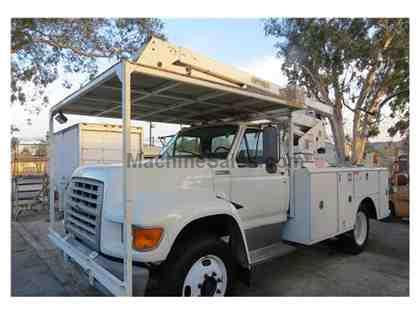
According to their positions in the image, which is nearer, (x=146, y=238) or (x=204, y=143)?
(x=146, y=238)

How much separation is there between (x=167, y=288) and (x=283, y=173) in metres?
2.37

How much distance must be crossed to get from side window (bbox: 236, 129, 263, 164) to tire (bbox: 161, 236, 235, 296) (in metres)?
1.24

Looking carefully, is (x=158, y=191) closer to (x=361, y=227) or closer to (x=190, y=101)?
(x=190, y=101)

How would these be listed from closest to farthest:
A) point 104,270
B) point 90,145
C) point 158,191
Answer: point 104,270 → point 158,191 → point 90,145

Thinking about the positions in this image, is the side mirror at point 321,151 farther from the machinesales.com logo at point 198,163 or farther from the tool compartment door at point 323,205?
the machinesales.com logo at point 198,163

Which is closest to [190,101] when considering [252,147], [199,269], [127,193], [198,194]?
[252,147]

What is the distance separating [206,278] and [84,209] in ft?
4.91

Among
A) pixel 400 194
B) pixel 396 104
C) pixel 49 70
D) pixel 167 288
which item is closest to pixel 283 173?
pixel 167 288

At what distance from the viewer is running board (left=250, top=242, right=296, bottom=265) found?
3629 millimetres

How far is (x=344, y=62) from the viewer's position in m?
10.9

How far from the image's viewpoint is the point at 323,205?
4.34 m

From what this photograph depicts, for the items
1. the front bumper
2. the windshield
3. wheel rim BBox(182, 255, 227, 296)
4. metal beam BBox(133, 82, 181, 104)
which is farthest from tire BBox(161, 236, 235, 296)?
metal beam BBox(133, 82, 181, 104)

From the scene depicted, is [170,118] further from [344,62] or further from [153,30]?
[344,62]

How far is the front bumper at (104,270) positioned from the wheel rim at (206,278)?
0.42 meters
